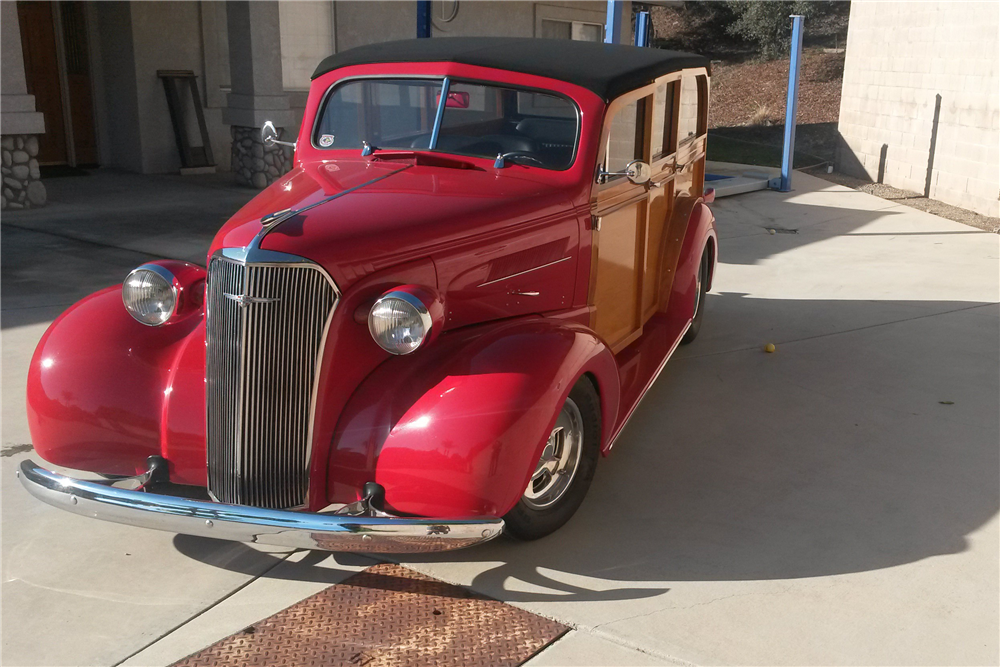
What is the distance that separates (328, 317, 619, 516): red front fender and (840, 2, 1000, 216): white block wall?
9525mm

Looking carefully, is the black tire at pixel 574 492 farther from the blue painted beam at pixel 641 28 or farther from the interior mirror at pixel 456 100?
the blue painted beam at pixel 641 28

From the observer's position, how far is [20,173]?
9.41m

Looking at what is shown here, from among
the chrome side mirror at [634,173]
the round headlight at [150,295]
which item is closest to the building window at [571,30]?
the chrome side mirror at [634,173]

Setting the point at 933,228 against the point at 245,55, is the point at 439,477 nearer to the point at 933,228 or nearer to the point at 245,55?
the point at 933,228

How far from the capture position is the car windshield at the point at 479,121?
3.84m

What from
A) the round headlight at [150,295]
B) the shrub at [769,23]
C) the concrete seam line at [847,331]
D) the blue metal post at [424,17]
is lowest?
the concrete seam line at [847,331]

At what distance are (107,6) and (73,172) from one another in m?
2.24

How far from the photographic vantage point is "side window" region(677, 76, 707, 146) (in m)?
5.00

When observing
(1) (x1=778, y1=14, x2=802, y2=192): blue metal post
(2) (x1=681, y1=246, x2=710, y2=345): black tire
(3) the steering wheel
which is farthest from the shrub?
(3) the steering wheel

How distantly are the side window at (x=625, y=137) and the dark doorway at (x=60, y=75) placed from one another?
10445 mm

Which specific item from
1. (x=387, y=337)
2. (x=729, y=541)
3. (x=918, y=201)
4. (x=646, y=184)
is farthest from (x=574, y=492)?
(x=918, y=201)

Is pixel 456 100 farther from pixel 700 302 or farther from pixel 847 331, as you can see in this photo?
pixel 847 331

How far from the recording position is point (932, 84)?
462 inches

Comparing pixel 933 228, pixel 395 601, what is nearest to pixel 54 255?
pixel 395 601
